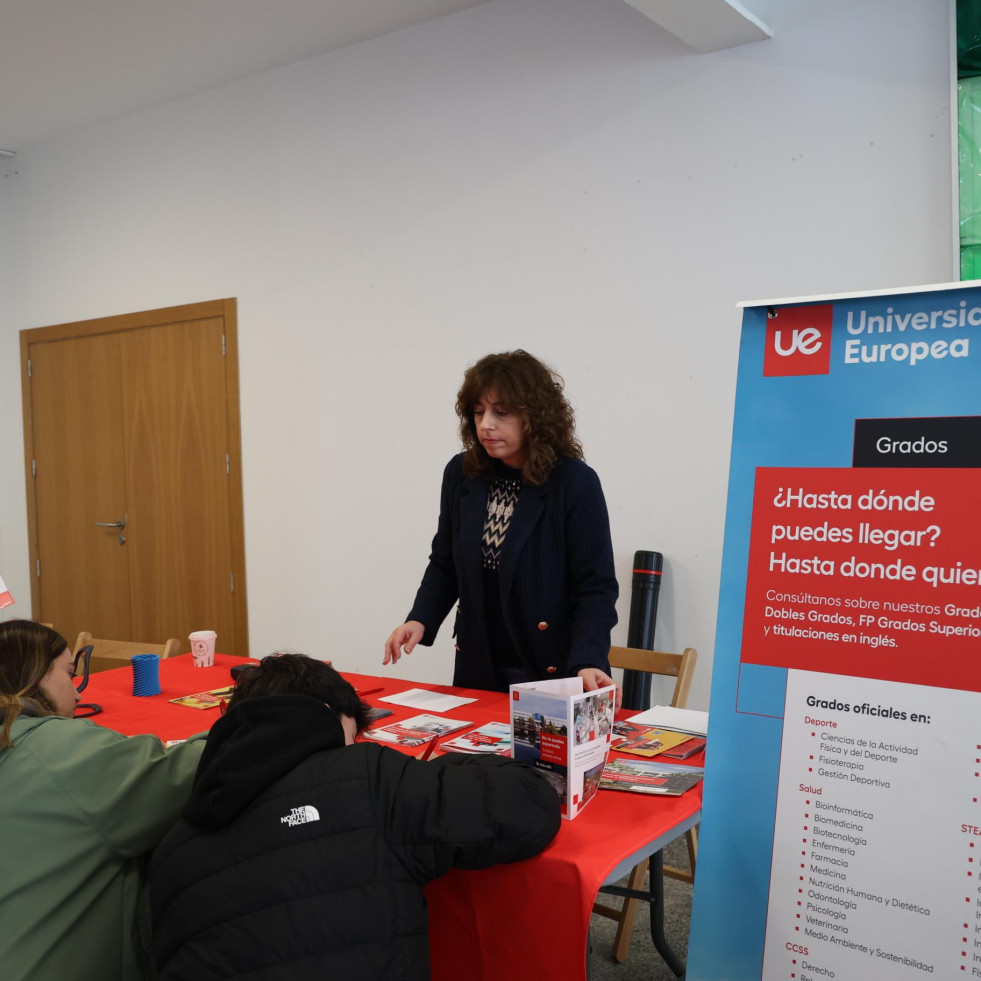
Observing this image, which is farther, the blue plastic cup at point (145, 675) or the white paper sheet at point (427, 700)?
the blue plastic cup at point (145, 675)

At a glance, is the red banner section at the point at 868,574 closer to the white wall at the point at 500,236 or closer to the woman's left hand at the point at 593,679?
the woman's left hand at the point at 593,679

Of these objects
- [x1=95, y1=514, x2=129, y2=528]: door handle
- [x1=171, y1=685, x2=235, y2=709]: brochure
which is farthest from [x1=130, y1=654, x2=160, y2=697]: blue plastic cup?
[x1=95, y1=514, x2=129, y2=528]: door handle

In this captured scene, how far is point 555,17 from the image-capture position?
3771 millimetres

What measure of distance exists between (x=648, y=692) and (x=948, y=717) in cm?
232

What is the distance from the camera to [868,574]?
146 centimetres

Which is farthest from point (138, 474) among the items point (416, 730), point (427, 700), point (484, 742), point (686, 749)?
point (686, 749)

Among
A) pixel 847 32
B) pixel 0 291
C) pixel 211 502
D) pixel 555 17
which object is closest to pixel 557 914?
pixel 847 32

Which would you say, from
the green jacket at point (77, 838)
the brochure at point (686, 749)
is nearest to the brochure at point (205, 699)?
the green jacket at point (77, 838)

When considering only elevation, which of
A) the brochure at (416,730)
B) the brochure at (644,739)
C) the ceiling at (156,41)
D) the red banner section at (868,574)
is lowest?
the brochure at (416,730)

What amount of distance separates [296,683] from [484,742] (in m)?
0.54

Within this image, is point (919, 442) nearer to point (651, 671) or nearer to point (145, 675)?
point (651, 671)

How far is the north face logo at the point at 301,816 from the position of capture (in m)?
1.33

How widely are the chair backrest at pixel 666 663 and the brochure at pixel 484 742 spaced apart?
648 millimetres

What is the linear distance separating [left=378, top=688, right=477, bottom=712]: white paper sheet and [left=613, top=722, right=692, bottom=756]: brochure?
1.34 feet
